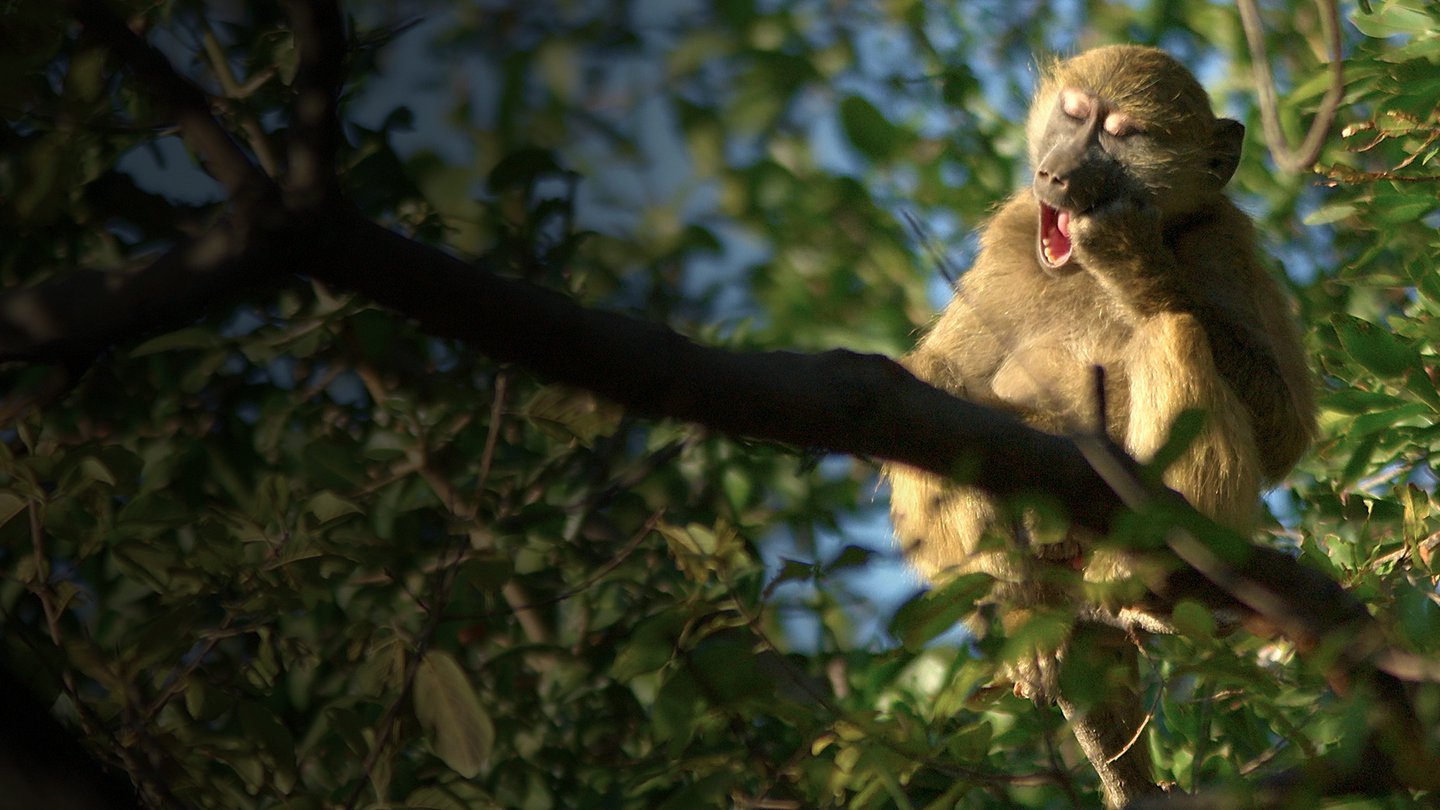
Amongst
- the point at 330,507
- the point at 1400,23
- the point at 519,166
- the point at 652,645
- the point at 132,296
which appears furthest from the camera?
the point at 1400,23

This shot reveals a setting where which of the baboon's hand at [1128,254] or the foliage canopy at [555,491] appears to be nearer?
the foliage canopy at [555,491]

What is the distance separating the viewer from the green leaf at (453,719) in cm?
245

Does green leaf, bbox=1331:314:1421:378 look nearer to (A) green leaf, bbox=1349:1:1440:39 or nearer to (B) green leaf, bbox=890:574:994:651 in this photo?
(A) green leaf, bbox=1349:1:1440:39

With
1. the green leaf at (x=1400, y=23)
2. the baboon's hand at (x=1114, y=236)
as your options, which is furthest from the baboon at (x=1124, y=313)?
Result: the green leaf at (x=1400, y=23)

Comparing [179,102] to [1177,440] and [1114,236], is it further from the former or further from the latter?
[1114,236]

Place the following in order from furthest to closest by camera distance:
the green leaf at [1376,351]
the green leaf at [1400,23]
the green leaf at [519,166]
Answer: the green leaf at [1400,23], the green leaf at [1376,351], the green leaf at [519,166]

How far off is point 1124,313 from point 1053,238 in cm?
29

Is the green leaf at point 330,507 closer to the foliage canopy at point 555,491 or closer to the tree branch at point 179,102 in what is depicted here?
the foliage canopy at point 555,491

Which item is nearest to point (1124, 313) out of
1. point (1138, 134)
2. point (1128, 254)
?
point (1128, 254)

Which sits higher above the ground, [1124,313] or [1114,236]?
[1114,236]

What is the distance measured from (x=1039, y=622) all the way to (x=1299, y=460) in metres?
2.36

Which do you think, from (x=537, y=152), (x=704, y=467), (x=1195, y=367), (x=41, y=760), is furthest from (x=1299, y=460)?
(x=41, y=760)

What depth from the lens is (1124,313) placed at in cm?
371

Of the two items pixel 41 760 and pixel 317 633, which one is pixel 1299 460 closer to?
pixel 317 633
